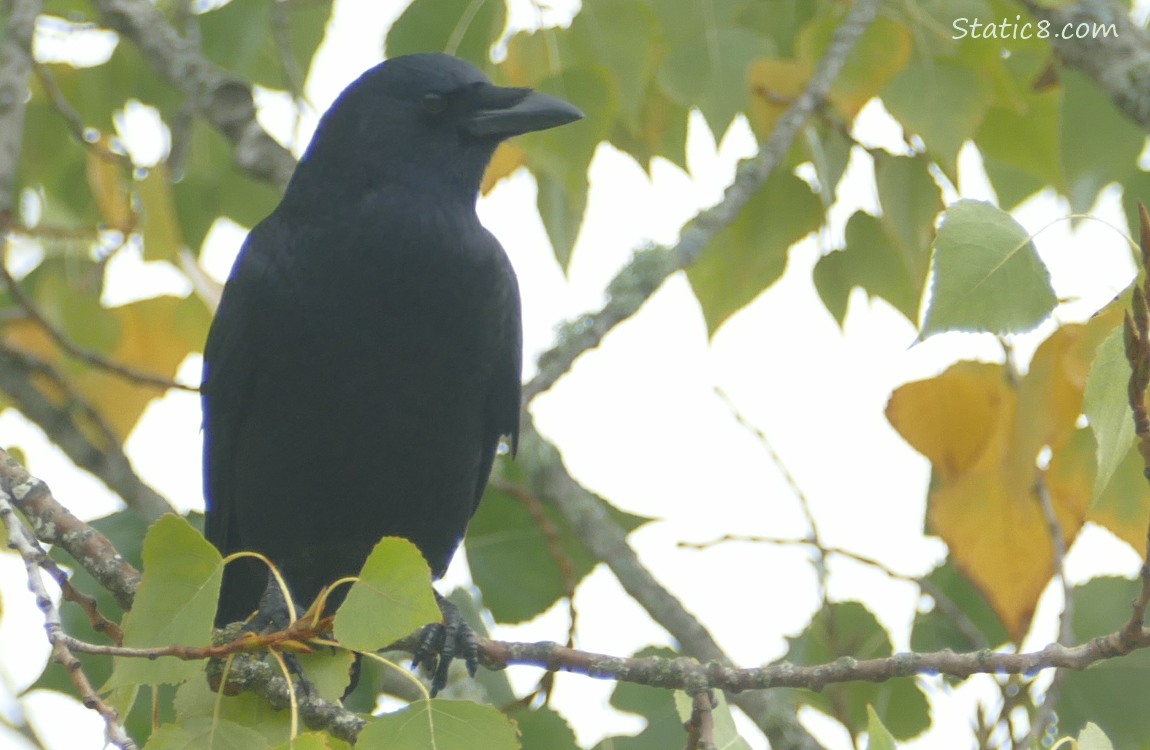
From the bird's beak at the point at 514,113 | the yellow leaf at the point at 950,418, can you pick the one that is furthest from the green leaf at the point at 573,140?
the yellow leaf at the point at 950,418

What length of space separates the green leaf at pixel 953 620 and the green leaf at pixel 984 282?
169 centimetres

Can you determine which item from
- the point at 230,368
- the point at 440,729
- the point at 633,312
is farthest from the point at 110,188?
the point at 440,729

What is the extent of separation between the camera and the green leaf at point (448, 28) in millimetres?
3305

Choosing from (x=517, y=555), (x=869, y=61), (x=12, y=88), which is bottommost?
(x=517, y=555)

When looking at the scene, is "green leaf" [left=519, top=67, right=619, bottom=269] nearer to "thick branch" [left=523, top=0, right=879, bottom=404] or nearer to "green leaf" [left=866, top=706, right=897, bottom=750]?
"thick branch" [left=523, top=0, right=879, bottom=404]

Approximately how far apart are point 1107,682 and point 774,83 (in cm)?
158

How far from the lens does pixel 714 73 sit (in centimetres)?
313

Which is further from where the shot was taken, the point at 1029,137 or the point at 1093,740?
the point at 1029,137

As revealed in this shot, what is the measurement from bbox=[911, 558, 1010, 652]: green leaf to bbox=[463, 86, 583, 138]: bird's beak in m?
1.41

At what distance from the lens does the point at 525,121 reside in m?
3.33

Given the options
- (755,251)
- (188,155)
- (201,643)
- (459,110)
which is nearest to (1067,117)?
(755,251)

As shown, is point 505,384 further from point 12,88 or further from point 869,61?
point 12,88

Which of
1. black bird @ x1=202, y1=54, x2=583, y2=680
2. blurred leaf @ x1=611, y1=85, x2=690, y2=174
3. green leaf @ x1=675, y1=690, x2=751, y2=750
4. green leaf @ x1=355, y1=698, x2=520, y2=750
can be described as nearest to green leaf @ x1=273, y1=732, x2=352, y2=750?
green leaf @ x1=355, y1=698, x2=520, y2=750

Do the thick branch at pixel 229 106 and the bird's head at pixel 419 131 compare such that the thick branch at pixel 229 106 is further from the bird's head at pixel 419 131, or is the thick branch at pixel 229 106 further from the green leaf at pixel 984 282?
the green leaf at pixel 984 282
